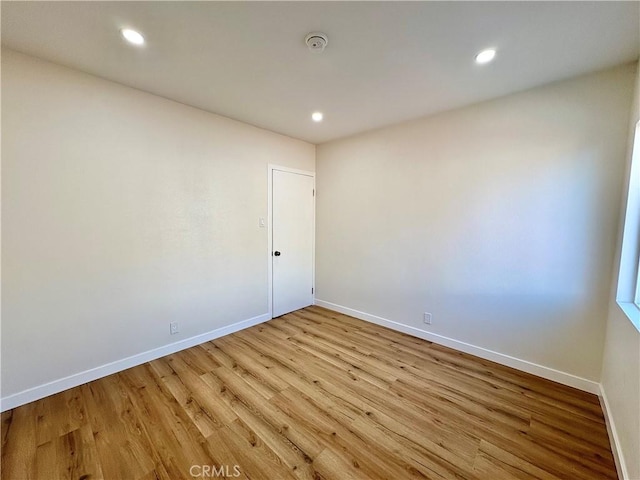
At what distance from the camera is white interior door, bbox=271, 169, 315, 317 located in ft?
12.2

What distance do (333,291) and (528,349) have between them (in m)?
2.41

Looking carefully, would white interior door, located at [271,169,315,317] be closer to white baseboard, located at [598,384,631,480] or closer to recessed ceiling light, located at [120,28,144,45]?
recessed ceiling light, located at [120,28,144,45]

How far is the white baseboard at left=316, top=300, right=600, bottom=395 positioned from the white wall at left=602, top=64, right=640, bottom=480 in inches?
7.1

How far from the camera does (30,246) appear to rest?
197cm

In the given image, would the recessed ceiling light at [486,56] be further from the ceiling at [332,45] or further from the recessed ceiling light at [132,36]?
the recessed ceiling light at [132,36]

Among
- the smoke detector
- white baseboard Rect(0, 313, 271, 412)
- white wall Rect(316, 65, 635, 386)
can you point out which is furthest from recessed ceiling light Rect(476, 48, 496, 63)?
white baseboard Rect(0, 313, 271, 412)

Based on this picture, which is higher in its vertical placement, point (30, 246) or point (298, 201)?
point (298, 201)

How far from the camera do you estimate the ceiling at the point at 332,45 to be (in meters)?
1.48

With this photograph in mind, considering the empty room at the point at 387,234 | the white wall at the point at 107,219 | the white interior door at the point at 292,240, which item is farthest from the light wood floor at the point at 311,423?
the white interior door at the point at 292,240

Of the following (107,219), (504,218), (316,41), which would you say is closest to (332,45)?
(316,41)

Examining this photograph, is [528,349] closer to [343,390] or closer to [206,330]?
[343,390]

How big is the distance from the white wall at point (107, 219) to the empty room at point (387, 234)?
2cm

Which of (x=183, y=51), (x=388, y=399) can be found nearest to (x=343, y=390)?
(x=388, y=399)

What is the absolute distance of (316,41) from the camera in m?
1.72
